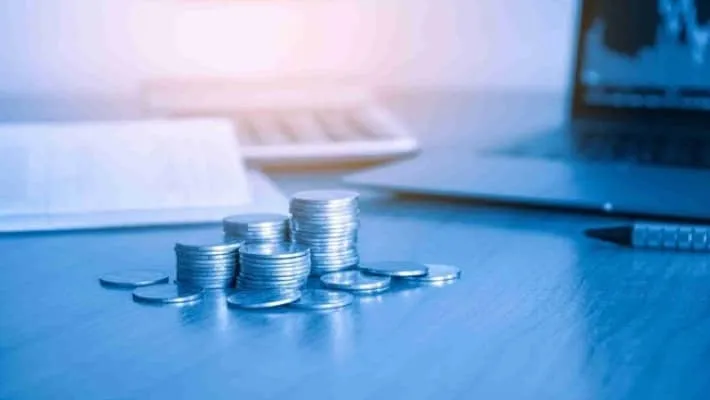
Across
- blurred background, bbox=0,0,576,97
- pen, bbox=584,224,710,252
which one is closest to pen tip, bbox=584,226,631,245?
pen, bbox=584,224,710,252

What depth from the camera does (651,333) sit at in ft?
1.65

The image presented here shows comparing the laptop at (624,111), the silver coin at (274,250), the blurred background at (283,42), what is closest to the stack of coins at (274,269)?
the silver coin at (274,250)

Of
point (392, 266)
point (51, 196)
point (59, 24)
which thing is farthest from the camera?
point (59, 24)

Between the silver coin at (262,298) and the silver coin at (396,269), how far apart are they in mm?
71

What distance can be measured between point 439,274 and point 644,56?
2.15 ft

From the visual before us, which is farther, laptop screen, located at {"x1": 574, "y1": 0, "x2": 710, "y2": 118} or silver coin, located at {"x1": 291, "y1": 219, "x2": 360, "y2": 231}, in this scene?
laptop screen, located at {"x1": 574, "y1": 0, "x2": 710, "y2": 118}

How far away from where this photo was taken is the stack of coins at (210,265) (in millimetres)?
597

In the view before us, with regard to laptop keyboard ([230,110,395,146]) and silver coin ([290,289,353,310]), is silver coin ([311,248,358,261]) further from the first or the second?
laptop keyboard ([230,110,395,146])

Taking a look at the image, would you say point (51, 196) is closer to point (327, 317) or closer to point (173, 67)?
point (327, 317)

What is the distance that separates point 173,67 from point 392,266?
0.94m

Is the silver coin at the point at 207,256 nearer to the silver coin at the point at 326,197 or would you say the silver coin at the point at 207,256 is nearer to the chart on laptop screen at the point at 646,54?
the silver coin at the point at 326,197

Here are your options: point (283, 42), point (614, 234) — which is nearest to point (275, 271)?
point (614, 234)

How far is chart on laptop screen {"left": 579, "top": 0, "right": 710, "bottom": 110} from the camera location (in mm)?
1160

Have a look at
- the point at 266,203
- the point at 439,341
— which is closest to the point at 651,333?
the point at 439,341
